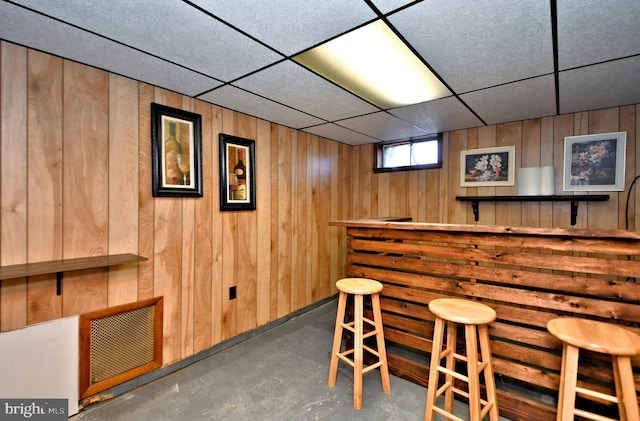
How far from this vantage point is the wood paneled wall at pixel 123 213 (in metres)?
1.65

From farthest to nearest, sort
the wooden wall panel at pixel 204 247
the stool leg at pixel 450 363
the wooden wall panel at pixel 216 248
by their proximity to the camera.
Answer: the wooden wall panel at pixel 216 248
the wooden wall panel at pixel 204 247
the stool leg at pixel 450 363

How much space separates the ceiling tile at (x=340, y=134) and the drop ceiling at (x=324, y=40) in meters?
0.83

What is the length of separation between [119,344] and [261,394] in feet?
3.46

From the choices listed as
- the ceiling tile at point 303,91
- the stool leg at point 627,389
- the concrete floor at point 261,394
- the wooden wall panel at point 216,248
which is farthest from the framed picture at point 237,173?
the stool leg at point 627,389

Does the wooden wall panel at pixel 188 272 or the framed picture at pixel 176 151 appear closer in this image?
the framed picture at pixel 176 151

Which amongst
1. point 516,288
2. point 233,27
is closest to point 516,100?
point 516,288

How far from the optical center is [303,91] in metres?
2.27

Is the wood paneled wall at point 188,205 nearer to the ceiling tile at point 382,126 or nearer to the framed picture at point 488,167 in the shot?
the framed picture at point 488,167

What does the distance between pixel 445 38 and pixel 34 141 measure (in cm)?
241

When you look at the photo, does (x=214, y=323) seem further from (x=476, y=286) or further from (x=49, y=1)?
(x=49, y=1)

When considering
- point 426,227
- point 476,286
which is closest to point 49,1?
point 426,227

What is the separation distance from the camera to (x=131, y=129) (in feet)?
6.73

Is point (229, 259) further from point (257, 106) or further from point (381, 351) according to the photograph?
point (381, 351)

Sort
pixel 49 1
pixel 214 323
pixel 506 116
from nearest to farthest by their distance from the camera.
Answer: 1. pixel 49 1
2. pixel 214 323
3. pixel 506 116
